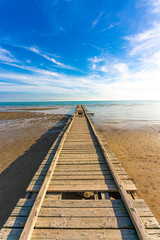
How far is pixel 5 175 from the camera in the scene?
Answer: 19.5 feet

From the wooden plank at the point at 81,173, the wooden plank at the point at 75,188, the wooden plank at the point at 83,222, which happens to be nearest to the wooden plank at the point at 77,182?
the wooden plank at the point at 75,188

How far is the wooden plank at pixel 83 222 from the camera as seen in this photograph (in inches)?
90.7

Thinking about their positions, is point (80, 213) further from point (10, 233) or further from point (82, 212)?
point (10, 233)

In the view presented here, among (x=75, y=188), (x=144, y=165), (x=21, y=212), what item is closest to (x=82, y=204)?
(x=75, y=188)

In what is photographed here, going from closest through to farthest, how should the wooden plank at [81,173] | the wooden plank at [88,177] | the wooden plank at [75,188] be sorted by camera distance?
1. the wooden plank at [75,188]
2. the wooden plank at [88,177]
3. the wooden plank at [81,173]

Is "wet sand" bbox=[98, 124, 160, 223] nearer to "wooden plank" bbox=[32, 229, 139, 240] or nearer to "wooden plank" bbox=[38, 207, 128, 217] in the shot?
"wooden plank" bbox=[38, 207, 128, 217]

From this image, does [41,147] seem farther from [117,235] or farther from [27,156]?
[117,235]

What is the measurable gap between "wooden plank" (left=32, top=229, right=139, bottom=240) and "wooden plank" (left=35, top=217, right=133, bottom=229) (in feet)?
0.22

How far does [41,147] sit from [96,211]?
794cm

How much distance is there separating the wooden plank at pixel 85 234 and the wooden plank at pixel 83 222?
7cm

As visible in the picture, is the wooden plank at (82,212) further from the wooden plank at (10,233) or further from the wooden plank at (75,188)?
the wooden plank at (75,188)

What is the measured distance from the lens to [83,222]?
2383 mm

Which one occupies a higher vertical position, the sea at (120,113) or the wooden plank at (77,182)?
the wooden plank at (77,182)

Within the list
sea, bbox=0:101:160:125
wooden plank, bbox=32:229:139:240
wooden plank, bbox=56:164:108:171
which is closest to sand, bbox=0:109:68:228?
wooden plank, bbox=56:164:108:171
